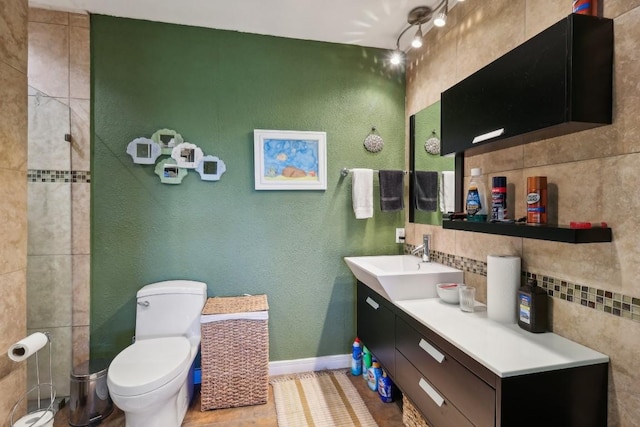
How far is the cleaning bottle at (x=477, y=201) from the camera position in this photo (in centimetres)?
158

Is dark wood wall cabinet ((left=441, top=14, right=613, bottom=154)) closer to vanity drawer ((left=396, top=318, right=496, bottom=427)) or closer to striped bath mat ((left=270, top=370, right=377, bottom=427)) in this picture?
vanity drawer ((left=396, top=318, right=496, bottom=427))

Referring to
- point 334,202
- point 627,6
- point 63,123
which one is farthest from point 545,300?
point 63,123

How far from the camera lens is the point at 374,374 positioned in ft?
7.29

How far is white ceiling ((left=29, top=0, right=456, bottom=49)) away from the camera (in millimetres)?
2023

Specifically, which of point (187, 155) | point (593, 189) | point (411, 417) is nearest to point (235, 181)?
point (187, 155)

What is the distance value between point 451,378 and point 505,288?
0.48m

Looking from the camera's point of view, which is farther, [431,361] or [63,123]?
[63,123]

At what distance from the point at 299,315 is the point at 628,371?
1.90m

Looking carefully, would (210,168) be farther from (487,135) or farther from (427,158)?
(487,135)

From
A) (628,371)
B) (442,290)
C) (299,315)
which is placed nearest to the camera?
(628,371)

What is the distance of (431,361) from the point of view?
1437mm

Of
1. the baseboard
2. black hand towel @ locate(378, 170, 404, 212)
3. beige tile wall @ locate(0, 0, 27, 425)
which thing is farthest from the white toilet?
black hand towel @ locate(378, 170, 404, 212)

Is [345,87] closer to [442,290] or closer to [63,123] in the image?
→ [442,290]

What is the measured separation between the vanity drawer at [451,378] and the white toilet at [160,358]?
1262 mm
